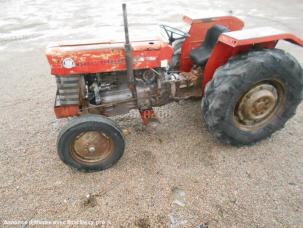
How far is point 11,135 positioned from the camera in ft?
11.9

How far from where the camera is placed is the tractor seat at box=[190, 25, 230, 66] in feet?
10.8

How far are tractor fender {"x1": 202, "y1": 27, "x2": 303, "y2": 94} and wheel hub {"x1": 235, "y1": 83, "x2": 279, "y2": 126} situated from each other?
410 mm

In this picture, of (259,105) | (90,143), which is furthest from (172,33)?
(90,143)

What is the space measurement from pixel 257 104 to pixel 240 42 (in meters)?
0.71

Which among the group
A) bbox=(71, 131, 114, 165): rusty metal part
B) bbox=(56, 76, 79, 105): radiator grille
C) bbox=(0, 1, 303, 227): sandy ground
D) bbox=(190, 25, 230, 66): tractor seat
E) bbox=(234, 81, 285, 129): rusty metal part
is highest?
bbox=(190, 25, 230, 66): tractor seat

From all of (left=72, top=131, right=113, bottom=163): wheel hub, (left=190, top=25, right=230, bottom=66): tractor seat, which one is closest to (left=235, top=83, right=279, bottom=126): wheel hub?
(left=190, top=25, right=230, bottom=66): tractor seat

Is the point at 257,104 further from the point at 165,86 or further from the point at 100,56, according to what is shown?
the point at 100,56

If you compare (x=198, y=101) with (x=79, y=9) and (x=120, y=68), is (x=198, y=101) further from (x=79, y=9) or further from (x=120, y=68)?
(x=79, y=9)

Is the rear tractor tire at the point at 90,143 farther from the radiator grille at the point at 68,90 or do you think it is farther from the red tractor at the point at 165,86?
the radiator grille at the point at 68,90

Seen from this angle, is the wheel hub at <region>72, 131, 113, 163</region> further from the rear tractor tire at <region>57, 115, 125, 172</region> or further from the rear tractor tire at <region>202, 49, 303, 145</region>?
the rear tractor tire at <region>202, 49, 303, 145</region>

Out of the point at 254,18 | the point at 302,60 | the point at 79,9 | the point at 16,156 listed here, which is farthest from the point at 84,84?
the point at 79,9

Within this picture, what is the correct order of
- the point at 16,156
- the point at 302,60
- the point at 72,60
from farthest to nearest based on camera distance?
the point at 302,60 < the point at 16,156 < the point at 72,60

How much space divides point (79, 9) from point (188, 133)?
821cm

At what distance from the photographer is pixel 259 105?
3.07m
